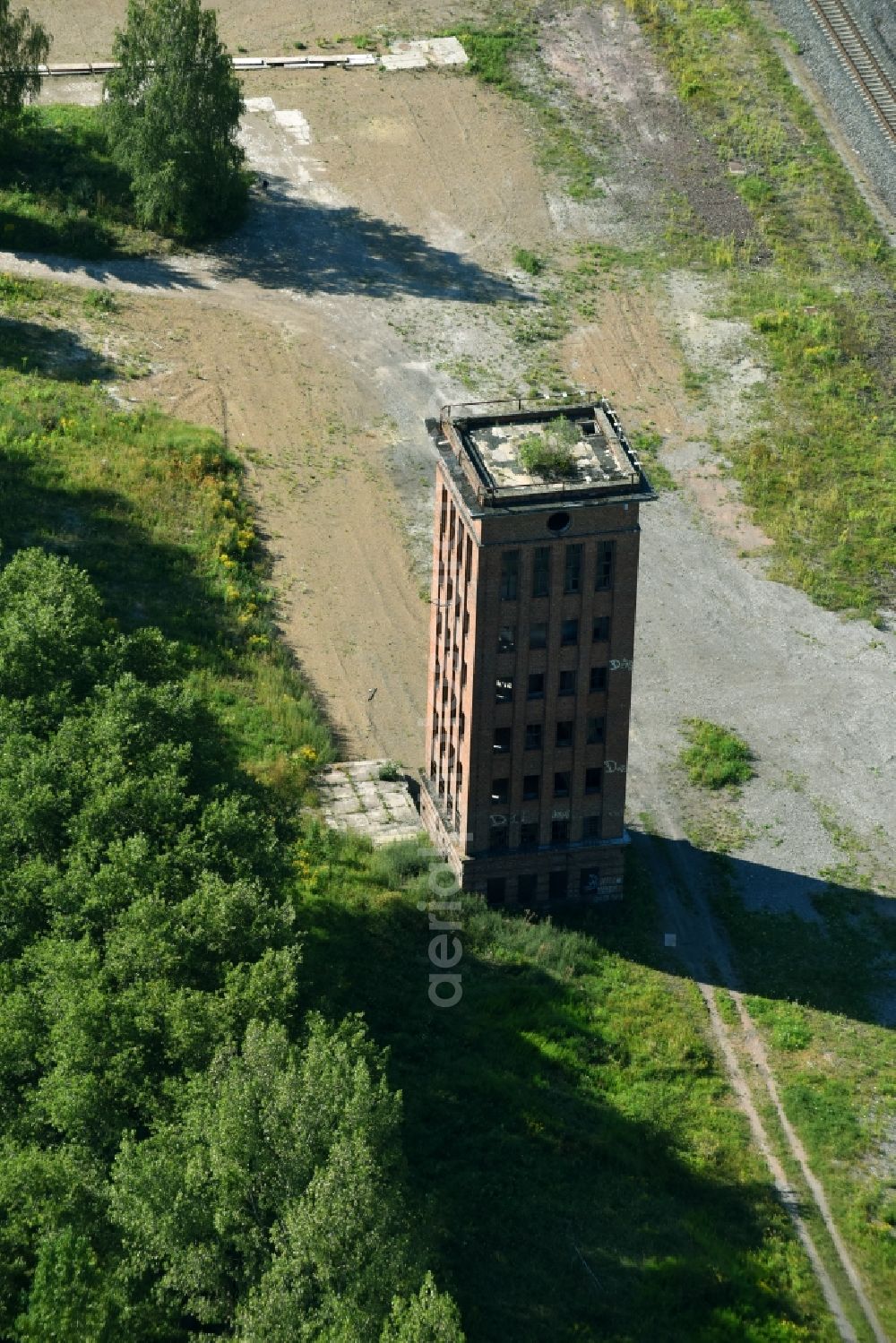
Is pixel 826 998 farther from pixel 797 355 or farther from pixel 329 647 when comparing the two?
pixel 797 355

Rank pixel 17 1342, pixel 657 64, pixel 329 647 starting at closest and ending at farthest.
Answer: pixel 17 1342
pixel 329 647
pixel 657 64

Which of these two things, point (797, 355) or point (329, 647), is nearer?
point (329, 647)

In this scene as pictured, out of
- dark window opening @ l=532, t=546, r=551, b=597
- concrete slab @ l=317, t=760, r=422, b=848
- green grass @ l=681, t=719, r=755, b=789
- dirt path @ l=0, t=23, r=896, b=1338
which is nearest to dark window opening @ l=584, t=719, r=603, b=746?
dark window opening @ l=532, t=546, r=551, b=597

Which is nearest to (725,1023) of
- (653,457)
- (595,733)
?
(595,733)

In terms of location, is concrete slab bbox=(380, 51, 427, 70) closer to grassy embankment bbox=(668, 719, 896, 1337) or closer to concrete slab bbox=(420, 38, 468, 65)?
concrete slab bbox=(420, 38, 468, 65)

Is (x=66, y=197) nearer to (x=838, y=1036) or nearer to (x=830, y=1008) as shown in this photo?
(x=830, y=1008)

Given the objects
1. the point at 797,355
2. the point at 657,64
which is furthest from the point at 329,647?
the point at 657,64
